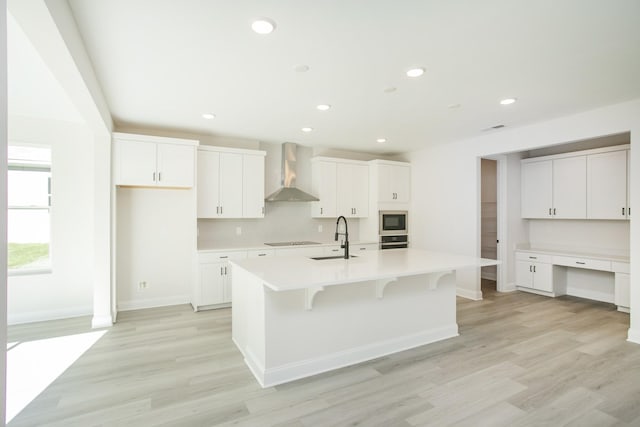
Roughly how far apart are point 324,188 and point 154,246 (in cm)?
274

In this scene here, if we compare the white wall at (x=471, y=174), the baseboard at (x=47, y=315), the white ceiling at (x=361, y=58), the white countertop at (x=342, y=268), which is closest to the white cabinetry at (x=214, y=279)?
the baseboard at (x=47, y=315)

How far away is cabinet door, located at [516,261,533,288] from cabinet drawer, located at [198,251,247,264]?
14.9 ft

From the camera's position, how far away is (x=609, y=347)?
3207 mm

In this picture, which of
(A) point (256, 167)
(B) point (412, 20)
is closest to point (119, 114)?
(A) point (256, 167)

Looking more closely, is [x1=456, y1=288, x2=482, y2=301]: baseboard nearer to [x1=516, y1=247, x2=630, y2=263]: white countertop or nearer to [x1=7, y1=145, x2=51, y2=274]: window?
[x1=516, y1=247, x2=630, y2=263]: white countertop

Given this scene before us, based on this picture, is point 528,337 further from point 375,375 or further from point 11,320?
point 11,320

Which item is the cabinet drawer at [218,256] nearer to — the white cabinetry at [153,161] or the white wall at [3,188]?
the white cabinetry at [153,161]

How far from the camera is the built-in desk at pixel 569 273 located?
436 cm

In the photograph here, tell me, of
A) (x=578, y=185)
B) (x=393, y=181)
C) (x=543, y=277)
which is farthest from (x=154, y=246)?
(x=578, y=185)

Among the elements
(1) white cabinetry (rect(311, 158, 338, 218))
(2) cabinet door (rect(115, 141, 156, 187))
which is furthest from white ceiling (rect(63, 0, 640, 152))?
(1) white cabinetry (rect(311, 158, 338, 218))

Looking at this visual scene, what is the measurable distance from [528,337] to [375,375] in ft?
6.38

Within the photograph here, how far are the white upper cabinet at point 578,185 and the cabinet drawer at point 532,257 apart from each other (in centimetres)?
65

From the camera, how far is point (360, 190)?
5.85m

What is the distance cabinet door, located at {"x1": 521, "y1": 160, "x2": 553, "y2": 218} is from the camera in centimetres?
528
